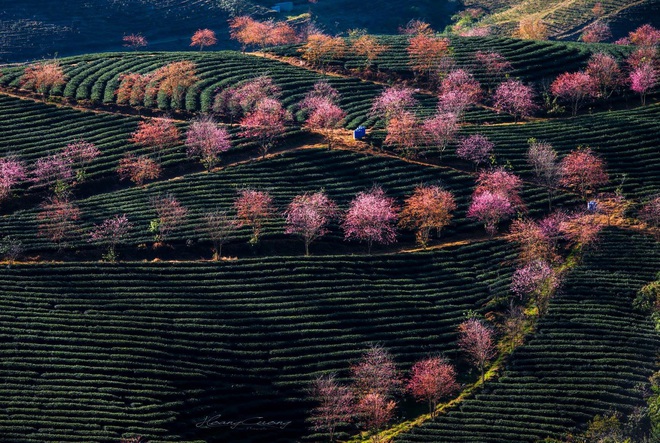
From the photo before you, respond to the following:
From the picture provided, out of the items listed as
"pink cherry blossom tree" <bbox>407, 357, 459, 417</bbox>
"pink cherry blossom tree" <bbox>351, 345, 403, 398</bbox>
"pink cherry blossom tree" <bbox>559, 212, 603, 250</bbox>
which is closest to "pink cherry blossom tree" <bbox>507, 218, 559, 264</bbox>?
"pink cherry blossom tree" <bbox>559, 212, 603, 250</bbox>

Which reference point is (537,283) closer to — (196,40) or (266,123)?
(266,123)

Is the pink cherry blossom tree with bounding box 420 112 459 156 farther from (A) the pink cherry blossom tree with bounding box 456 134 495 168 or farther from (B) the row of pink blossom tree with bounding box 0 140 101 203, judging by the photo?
(B) the row of pink blossom tree with bounding box 0 140 101 203

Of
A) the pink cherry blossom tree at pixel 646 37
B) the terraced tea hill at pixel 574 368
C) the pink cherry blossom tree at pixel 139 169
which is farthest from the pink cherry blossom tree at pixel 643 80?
the pink cherry blossom tree at pixel 139 169

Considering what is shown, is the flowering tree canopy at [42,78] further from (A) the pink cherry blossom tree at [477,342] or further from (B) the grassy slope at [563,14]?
(B) the grassy slope at [563,14]
